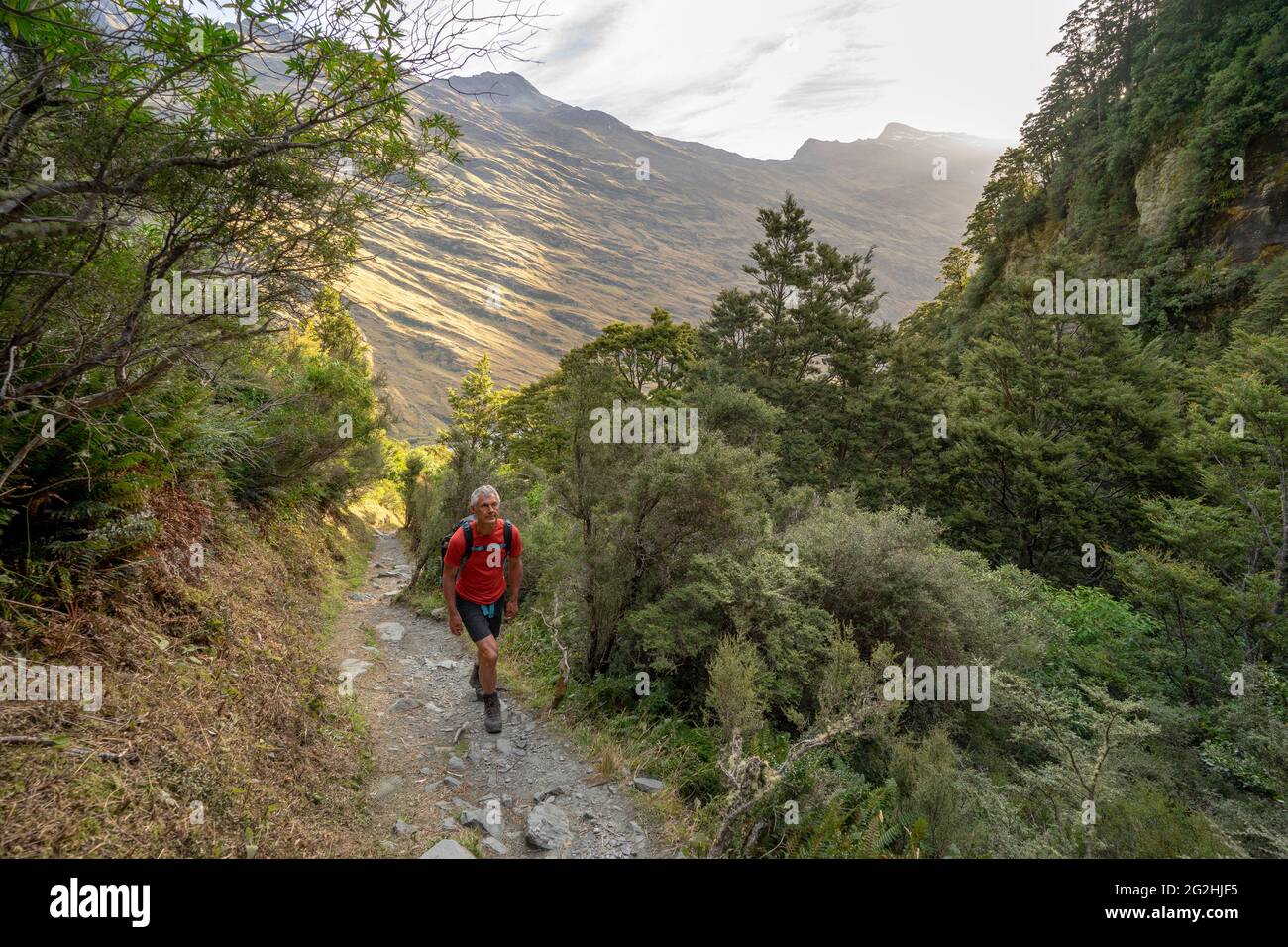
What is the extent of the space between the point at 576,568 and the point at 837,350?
67.3 ft

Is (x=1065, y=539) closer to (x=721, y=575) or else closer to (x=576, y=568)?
(x=721, y=575)

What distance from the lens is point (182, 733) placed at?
3109mm

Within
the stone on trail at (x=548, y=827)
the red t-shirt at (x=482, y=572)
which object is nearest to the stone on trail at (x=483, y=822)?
the stone on trail at (x=548, y=827)

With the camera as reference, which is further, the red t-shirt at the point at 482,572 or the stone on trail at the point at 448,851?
the red t-shirt at the point at 482,572

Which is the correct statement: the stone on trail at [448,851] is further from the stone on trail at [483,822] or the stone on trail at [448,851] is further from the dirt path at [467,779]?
the stone on trail at [483,822]

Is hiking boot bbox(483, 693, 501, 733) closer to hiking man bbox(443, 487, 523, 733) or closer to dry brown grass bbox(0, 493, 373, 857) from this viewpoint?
hiking man bbox(443, 487, 523, 733)

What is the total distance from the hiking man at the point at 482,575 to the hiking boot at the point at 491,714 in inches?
0.4

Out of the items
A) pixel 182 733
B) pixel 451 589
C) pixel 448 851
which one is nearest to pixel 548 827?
pixel 448 851

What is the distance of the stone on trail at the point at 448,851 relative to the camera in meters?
3.37

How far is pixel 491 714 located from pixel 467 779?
81cm

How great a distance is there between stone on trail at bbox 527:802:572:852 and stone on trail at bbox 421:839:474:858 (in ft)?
1.68

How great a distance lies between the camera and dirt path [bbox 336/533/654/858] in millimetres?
3859

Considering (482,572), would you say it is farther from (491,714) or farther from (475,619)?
(491,714)

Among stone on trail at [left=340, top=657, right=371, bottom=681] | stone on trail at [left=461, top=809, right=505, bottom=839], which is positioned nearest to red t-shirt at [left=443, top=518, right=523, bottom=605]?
stone on trail at [left=461, top=809, right=505, bottom=839]
